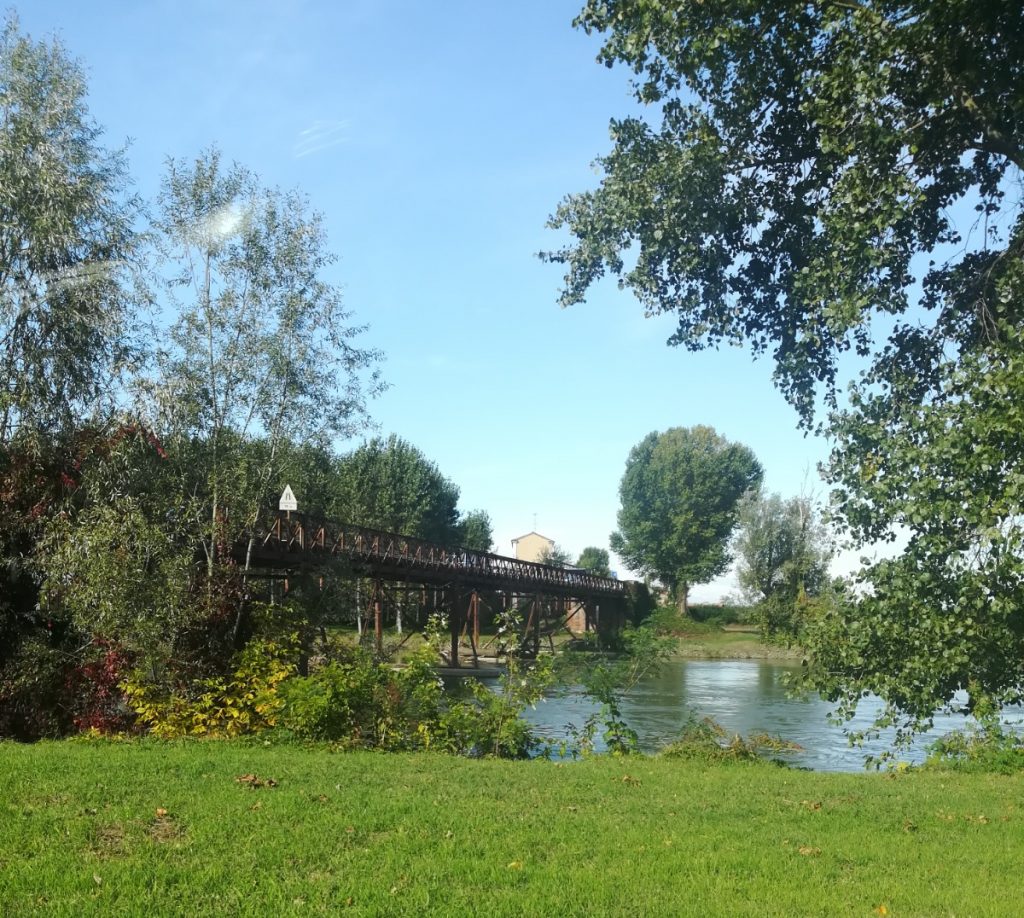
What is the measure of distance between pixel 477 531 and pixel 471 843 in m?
57.4

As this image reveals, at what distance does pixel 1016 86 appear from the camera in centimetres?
845

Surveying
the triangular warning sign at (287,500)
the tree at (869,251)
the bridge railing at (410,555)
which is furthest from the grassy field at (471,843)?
the bridge railing at (410,555)

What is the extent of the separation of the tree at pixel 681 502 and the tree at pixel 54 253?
152 ft

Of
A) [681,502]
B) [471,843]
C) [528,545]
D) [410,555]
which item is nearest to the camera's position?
[471,843]

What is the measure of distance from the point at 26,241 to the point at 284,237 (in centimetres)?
338

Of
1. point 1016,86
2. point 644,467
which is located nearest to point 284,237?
point 1016,86

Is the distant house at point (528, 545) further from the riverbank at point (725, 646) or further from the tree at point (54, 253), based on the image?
the tree at point (54, 253)

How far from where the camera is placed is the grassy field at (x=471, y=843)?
4840mm

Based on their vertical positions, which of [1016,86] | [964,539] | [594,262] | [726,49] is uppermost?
[726,49]

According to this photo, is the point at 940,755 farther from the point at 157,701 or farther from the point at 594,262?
the point at 157,701

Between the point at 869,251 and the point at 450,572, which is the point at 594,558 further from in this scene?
the point at 869,251

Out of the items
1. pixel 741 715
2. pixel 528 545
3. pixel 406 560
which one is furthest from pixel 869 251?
pixel 528 545

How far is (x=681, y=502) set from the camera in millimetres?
60594

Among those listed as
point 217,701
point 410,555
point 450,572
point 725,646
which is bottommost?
point 725,646
